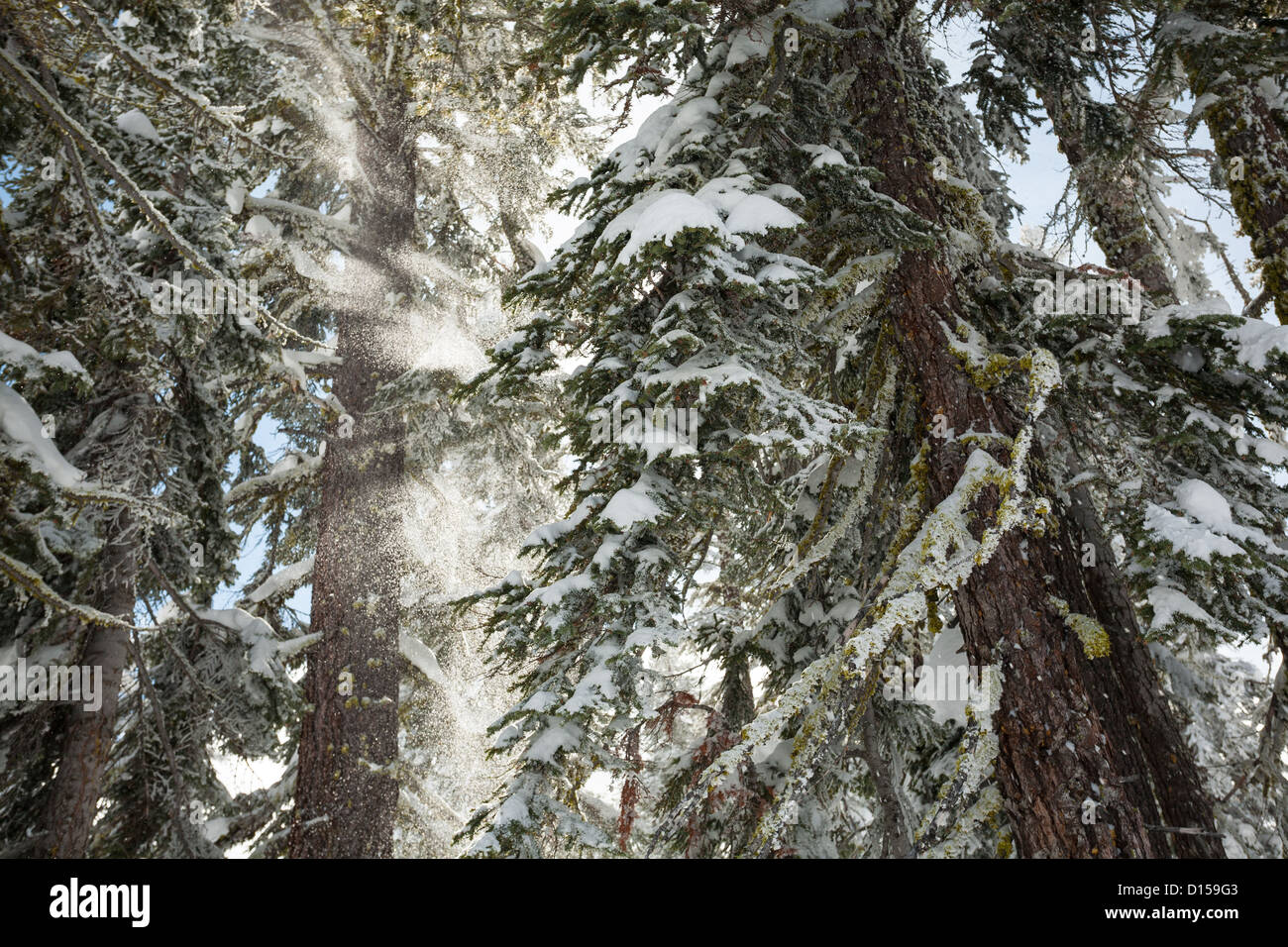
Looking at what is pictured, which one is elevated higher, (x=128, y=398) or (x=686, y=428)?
(x=128, y=398)

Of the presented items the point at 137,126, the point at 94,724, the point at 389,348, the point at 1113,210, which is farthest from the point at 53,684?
the point at 1113,210

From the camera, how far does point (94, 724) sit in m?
5.55

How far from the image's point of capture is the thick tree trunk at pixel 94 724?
5230mm

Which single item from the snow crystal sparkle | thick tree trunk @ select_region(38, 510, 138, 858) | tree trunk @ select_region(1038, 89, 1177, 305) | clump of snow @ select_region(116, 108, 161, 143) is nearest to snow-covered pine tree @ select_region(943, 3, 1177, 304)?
tree trunk @ select_region(1038, 89, 1177, 305)

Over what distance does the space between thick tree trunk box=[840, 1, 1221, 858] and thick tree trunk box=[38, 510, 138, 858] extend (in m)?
5.98

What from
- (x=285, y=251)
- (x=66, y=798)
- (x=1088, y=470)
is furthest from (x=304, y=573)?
(x=1088, y=470)

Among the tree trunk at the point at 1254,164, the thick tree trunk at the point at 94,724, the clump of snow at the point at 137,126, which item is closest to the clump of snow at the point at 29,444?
the thick tree trunk at the point at 94,724

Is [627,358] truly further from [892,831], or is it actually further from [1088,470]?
[892,831]

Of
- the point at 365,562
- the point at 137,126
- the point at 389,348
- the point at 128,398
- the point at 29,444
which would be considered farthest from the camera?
the point at 389,348

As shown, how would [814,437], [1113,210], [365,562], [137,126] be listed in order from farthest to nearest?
[365,562] → [1113,210] → [137,126] → [814,437]

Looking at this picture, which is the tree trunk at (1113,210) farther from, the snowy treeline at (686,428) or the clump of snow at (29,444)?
the clump of snow at (29,444)

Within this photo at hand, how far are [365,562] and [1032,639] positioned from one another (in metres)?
6.49

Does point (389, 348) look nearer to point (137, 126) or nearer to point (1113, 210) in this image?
point (137, 126)
